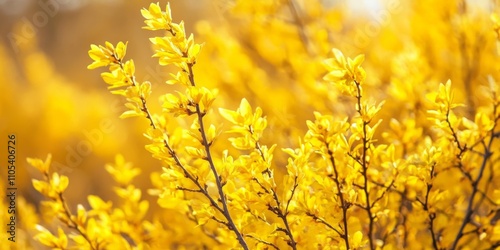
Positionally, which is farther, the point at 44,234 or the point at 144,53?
the point at 144,53

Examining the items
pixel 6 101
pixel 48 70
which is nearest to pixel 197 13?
pixel 48 70

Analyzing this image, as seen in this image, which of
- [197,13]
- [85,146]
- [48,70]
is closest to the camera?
[85,146]

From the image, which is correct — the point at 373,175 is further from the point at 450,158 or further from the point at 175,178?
the point at 175,178

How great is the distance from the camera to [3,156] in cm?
675

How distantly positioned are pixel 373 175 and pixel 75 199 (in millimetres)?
5348

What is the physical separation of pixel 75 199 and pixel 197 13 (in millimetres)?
8519

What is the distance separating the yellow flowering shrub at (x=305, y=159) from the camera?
3.85 ft

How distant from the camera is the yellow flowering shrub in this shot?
1.17 metres

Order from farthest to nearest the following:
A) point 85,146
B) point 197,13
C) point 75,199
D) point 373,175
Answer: point 197,13
point 75,199
point 85,146
point 373,175

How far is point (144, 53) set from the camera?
515 inches

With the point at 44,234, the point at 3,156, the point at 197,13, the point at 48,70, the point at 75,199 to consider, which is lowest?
the point at 44,234

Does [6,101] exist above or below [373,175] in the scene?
above

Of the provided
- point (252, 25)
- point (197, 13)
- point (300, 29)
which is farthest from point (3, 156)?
point (197, 13)

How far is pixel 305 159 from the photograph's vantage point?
1.22 m
